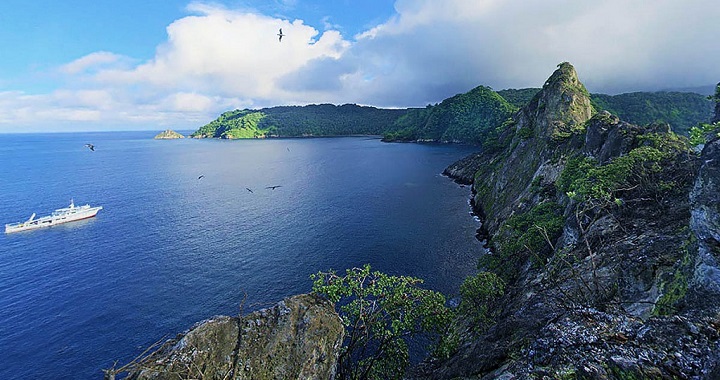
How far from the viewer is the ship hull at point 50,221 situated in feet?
236

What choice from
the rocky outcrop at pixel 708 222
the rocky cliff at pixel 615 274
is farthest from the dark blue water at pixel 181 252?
the rocky outcrop at pixel 708 222

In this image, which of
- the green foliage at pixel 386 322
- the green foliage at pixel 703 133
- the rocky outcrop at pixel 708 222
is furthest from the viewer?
the green foliage at pixel 386 322

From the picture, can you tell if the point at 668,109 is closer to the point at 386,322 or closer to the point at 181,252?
the point at 386,322

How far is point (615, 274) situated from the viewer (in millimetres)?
22125

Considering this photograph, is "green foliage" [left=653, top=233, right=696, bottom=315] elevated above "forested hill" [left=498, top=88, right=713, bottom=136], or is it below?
below

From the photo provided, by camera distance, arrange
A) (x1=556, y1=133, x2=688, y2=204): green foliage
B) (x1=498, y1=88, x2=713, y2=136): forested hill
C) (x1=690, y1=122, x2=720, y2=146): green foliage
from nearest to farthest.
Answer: (x1=690, y1=122, x2=720, y2=146): green foliage < (x1=556, y1=133, x2=688, y2=204): green foliage < (x1=498, y1=88, x2=713, y2=136): forested hill

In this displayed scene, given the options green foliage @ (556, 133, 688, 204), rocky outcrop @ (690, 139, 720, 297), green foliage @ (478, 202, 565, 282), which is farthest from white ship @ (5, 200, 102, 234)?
rocky outcrop @ (690, 139, 720, 297)

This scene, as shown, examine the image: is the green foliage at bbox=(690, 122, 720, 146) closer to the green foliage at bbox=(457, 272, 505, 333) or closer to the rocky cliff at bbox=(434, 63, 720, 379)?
the rocky cliff at bbox=(434, 63, 720, 379)

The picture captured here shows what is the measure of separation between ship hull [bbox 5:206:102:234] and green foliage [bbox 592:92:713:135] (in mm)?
215819

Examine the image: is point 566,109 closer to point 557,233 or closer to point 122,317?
point 557,233

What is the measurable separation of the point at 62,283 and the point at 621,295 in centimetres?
7018

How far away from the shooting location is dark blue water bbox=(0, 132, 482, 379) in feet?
136

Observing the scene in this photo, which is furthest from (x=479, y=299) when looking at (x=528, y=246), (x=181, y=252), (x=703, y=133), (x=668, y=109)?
(x=668, y=109)

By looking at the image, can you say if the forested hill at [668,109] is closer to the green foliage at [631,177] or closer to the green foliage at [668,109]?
the green foliage at [668,109]
